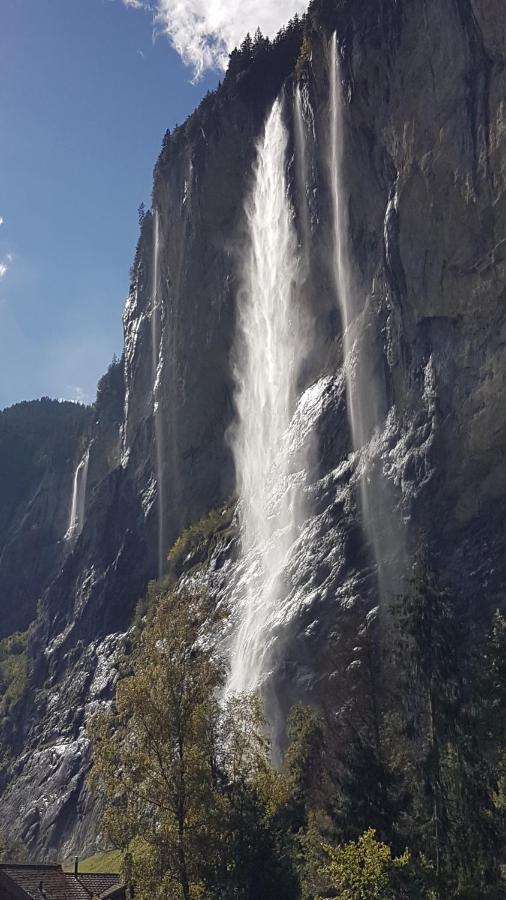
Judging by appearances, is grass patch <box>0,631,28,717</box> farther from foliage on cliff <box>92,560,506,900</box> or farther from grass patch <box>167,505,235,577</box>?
foliage on cliff <box>92,560,506,900</box>

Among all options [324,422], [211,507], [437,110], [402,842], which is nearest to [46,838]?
[211,507]

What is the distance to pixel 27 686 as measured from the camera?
8944 centimetres

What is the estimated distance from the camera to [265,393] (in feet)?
215

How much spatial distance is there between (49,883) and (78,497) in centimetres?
9505

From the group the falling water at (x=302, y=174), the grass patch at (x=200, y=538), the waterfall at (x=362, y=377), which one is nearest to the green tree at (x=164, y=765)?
the waterfall at (x=362, y=377)

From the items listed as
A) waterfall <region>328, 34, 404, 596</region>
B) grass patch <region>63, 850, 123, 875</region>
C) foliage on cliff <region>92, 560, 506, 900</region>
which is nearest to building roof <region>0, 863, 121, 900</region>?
foliage on cliff <region>92, 560, 506, 900</region>

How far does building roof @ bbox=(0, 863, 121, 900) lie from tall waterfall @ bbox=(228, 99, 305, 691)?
1328cm

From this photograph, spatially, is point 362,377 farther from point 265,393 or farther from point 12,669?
point 12,669

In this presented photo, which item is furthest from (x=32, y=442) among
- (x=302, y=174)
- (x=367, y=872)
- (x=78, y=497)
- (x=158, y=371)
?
(x=367, y=872)

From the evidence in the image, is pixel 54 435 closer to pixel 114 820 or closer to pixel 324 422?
pixel 324 422

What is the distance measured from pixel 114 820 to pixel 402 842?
295 inches

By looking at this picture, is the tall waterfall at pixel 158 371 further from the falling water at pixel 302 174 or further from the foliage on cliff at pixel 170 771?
the foliage on cliff at pixel 170 771

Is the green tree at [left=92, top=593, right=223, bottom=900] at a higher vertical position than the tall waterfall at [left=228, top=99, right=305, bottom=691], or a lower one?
lower

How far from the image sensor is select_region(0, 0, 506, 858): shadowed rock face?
41.7 meters
